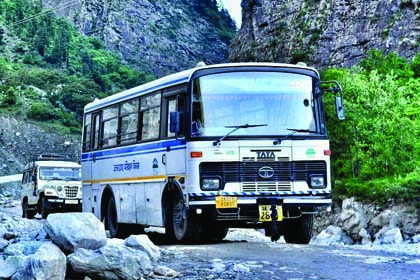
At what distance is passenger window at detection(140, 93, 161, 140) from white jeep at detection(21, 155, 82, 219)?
49.4 feet

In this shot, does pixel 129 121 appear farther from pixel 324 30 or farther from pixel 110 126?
pixel 324 30

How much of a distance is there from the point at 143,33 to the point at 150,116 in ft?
504

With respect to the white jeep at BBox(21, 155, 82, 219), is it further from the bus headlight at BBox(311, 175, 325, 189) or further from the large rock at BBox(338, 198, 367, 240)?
the bus headlight at BBox(311, 175, 325, 189)

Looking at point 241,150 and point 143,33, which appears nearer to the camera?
point 241,150

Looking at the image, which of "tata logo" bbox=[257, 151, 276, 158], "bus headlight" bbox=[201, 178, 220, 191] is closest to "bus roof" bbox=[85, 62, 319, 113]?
"tata logo" bbox=[257, 151, 276, 158]

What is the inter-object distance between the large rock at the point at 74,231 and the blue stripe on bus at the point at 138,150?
11.7 feet

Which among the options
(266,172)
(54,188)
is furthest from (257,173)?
(54,188)

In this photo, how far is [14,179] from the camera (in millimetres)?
70312

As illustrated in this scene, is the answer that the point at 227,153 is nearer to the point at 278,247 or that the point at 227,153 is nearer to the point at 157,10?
the point at 278,247

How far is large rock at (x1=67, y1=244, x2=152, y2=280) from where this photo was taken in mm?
10312

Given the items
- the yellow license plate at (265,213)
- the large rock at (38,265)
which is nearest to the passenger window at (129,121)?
the yellow license plate at (265,213)

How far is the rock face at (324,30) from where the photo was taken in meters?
68.1

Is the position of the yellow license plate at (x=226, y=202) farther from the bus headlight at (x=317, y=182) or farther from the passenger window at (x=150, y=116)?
the passenger window at (x=150, y=116)

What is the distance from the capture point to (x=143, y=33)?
16788cm
